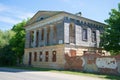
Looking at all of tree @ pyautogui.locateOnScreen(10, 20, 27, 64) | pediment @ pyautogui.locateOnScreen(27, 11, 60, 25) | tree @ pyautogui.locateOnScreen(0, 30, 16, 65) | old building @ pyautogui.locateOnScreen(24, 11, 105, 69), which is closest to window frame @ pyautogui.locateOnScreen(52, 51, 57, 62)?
old building @ pyautogui.locateOnScreen(24, 11, 105, 69)

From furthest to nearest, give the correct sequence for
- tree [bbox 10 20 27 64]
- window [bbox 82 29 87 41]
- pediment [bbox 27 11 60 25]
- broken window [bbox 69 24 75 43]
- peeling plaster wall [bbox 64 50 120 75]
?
tree [bbox 10 20 27 64]
pediment [bbox 27 11 60 25]
window [bbox 82 29 87 41]
broken window [bbox 69 24 75 43]
peeling plaster wall [bbox 64 50 120 75]

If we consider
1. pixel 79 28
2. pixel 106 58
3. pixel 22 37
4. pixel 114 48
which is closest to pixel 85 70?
pixel 106 58

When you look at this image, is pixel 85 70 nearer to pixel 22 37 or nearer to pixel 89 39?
pixel 89 39

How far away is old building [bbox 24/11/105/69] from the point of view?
27.3 m

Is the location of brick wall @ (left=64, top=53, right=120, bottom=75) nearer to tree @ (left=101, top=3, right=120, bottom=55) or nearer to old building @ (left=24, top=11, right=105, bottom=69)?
old building @ (left=24, top=11, right=105, bottom=69)

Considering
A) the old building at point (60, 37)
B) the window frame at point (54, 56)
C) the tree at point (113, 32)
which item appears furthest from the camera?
the window frame at point (54, 56)

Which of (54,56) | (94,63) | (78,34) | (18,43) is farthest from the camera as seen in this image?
(18,43)

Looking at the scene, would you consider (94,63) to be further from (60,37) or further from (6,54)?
(6,54)

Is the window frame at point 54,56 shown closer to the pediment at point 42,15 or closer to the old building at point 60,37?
the old building at point 60,37

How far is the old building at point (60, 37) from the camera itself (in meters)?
27.3

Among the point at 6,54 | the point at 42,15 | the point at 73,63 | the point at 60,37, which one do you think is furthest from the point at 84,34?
the point at 6,54

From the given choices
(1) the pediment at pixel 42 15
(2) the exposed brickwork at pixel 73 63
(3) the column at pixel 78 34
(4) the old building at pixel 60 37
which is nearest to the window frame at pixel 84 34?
(4) the old building at pixel 60 37

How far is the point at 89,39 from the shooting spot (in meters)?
30.5

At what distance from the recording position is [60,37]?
27656 millimetres
